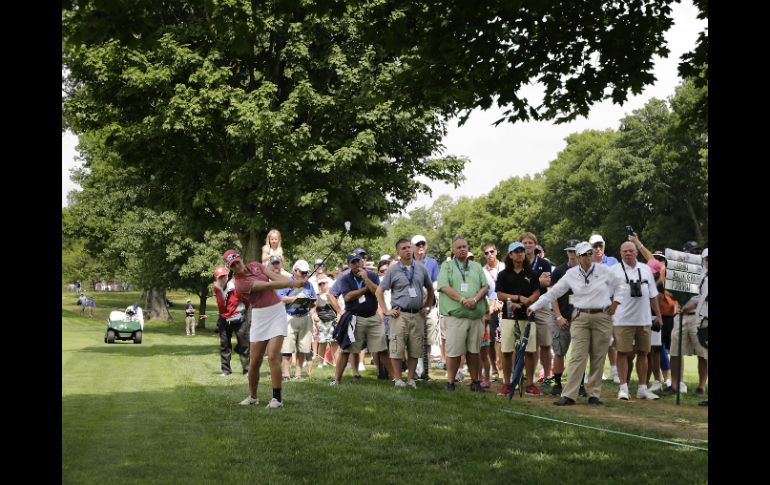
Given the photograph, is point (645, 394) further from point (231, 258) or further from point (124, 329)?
point (124, 329)

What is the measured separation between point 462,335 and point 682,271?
3.21 meters

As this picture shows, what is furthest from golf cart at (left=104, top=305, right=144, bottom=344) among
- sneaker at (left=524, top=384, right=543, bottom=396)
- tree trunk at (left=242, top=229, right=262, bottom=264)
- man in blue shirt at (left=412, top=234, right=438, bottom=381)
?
sneaker at (left=524, top=384, right=543, bottom=396)

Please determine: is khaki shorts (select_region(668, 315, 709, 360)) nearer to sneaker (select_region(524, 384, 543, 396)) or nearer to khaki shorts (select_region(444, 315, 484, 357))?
sneaker (select_region(524, 384, 543, 396))

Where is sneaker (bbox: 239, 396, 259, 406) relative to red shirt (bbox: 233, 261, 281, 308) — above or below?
below

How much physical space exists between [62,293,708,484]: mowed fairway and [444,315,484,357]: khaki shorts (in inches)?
25.1

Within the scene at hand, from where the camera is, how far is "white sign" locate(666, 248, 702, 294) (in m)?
12.6

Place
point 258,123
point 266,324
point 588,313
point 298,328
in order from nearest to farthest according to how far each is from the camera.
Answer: point 266,324 < point 588,313 < point 298,328 < point 258,123

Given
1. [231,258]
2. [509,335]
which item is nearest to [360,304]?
[509,335]

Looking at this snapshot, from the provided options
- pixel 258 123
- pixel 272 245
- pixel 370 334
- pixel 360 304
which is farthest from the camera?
pixel 258 123

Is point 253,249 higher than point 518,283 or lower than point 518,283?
higher

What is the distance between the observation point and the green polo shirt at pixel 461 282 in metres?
13.4

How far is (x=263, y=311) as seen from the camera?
1121 cm
